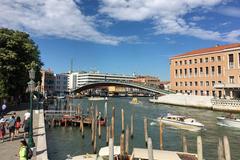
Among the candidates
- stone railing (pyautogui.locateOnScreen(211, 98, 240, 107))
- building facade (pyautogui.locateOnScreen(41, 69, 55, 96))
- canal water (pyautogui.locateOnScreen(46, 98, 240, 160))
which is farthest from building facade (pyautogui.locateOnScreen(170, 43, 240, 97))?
building facade (pyautogui.locateOnScreen(41, 69, 55, 96))

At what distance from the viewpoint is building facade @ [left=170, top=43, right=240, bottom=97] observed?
51062 mm

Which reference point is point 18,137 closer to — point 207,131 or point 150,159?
point 150,159

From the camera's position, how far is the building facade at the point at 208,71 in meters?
51.1

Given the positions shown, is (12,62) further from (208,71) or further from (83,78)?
(83,78)

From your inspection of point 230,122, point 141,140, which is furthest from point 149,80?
point 141,140

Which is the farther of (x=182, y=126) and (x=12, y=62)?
(x=12, y=62)

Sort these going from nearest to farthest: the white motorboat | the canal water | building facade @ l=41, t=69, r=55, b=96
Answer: the canal water < the white motorboat < building facade @ l=41, t=69, r=55, b=96

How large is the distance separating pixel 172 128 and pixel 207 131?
3.19 m

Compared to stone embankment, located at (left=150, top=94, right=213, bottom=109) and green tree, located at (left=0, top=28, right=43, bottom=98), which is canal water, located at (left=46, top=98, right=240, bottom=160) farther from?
stone embankment, located at (left=150, top=94, right=213, bottom=109)

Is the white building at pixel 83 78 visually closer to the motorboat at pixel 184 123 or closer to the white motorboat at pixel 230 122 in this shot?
the motorboat at pixel 184 123

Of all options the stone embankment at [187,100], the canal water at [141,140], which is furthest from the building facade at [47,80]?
the canal water at [141,140]

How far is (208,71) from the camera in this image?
5725cm

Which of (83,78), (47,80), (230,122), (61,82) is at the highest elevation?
(83,78)

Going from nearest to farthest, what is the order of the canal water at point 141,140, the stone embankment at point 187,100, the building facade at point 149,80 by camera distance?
the canal water at point 141,140, the stone embankment at point 187,100, the building facade at point 149,80
